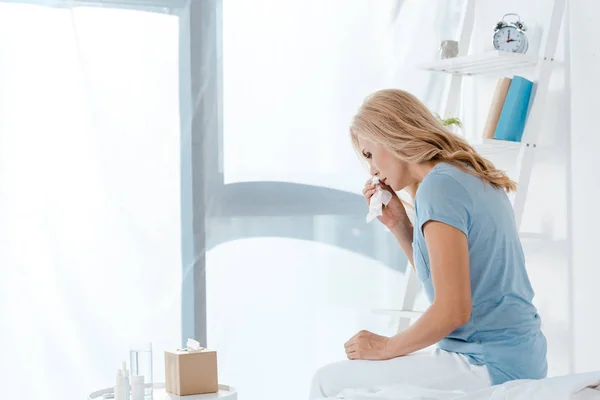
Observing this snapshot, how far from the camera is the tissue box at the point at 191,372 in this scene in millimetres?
2025

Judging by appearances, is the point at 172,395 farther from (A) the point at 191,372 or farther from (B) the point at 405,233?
(B) the point at 405,233

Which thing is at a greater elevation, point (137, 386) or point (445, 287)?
point (445, 287)

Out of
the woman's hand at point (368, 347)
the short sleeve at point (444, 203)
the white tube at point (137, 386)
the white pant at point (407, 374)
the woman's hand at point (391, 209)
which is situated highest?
the short sleeve at point (444, 203)

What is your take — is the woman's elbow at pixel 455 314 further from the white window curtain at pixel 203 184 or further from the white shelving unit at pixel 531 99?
the white window curtain at pixel 203 184

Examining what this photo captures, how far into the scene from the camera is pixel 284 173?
2.81m

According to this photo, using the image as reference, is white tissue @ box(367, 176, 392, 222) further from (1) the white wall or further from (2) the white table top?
(1) the white wall

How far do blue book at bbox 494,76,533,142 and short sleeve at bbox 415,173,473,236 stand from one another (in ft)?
3.15

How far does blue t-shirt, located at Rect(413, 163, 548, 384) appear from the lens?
5.64 feet

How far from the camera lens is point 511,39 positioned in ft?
8.73

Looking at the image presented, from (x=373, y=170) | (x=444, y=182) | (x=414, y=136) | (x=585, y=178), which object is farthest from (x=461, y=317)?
(x=585, y=178)

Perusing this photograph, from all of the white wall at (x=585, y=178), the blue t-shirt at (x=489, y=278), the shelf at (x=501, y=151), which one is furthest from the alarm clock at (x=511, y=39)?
the blue t-shirt at (x=489, y=278)

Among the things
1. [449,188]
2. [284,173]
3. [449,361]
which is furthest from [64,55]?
[449,361]

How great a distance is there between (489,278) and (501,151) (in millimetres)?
1078

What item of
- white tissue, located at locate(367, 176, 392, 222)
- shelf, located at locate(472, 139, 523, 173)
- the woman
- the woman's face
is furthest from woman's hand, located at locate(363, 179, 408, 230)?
shelf, located at locate(472, 139, 523, 173)
